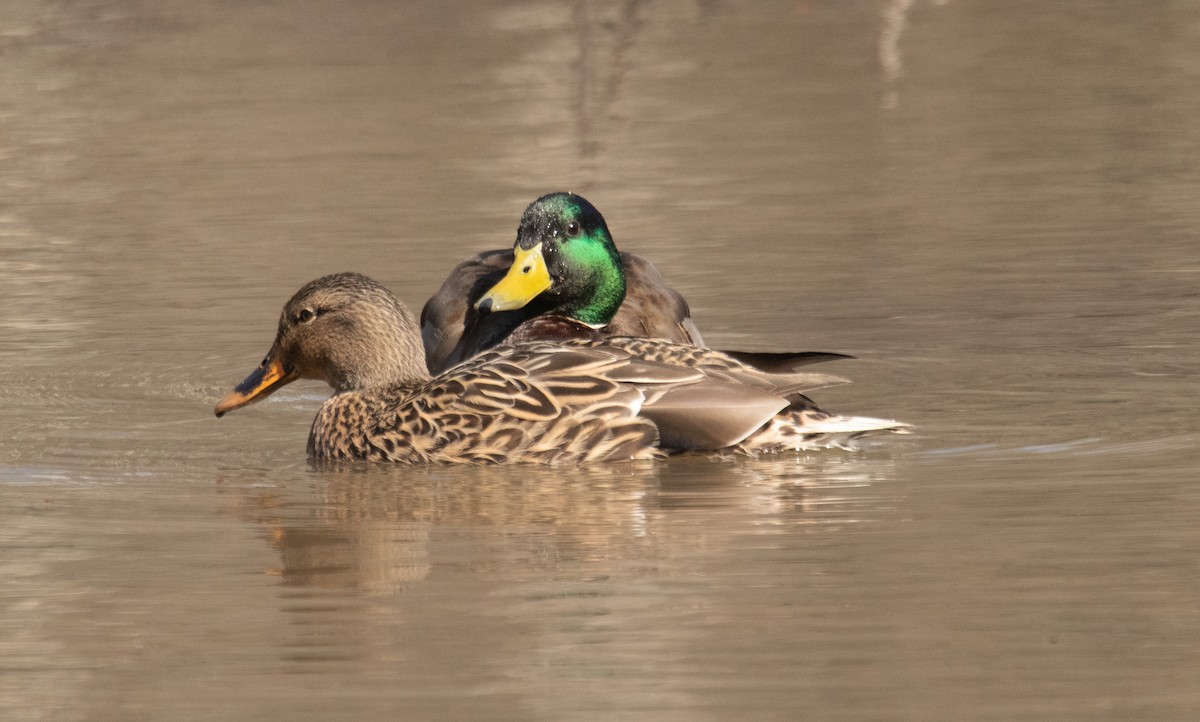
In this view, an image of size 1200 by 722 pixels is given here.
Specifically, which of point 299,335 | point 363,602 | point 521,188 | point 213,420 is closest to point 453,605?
point 363,602

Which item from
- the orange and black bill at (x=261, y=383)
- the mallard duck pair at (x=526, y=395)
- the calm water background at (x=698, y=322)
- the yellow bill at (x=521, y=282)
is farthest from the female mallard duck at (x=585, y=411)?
the yellow bill at (x=521, y=282)

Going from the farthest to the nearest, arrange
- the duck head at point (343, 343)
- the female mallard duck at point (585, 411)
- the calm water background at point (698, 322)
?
the duck head at point (343, 343) → the female mallard duck at point (585, 411) → the calm water background at point (698, 322)

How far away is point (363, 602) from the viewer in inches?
244

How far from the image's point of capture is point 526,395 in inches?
325

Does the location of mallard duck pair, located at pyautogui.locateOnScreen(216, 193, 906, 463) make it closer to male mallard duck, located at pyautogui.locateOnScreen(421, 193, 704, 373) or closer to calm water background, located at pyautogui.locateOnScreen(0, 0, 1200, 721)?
calm water background, located at pyautogui.locateOnScreen(0, 0, 1200, 721)

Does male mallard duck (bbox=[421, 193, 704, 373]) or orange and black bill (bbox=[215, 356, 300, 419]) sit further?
male mallard duck (bbox=[421, 193, 704, 373])

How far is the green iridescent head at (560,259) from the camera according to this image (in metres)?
9.76

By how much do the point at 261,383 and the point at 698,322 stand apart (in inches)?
113

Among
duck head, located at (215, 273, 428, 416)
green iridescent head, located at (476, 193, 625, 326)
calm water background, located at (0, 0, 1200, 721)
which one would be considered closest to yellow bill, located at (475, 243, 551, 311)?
green iridescent head, located at (476, 193, 625, 326)

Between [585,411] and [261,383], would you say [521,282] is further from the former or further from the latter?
[585,411]

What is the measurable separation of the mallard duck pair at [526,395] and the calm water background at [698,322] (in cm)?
14

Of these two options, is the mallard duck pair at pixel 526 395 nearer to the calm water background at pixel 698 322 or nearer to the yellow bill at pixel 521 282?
the calm water background at pixel 698 322

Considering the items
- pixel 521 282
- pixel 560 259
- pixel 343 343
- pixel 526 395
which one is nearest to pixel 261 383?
pixel 343 343

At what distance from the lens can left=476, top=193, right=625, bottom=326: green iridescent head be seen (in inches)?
384
